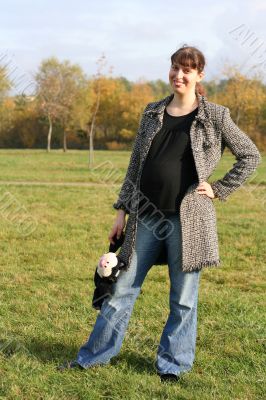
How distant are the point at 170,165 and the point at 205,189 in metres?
0.25

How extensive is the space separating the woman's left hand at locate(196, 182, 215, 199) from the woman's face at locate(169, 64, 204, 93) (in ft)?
1.81

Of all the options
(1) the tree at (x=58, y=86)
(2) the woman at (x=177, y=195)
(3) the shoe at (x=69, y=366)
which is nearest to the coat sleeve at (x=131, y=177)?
(2) the woman at (x=177, y=195)

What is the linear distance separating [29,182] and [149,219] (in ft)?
43.5

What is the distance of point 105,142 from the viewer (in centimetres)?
6234

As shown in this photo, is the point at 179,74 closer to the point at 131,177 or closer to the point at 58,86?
the point at 131,177

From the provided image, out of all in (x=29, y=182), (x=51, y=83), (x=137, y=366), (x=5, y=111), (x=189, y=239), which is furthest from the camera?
(x=5, y=111)

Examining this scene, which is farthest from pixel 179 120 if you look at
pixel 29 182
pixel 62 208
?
pixel 29 182

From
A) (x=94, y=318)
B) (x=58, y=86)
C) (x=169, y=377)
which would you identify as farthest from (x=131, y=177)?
(x=58, y=86)

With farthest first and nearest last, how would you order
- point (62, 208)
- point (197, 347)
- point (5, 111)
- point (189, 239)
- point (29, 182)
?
point (5, 111), point (29, 182), point (62, 208), point (197, 347), point (189, 239)

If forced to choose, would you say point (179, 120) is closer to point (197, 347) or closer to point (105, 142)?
point (197, 347)

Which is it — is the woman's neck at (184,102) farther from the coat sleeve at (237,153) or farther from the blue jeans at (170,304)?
the blue jeans at (170,304)

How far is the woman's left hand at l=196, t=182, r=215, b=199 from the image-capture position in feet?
10.4

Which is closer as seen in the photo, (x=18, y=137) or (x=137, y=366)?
(x=137, y=366)

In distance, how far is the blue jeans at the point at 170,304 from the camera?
10.8 feet
